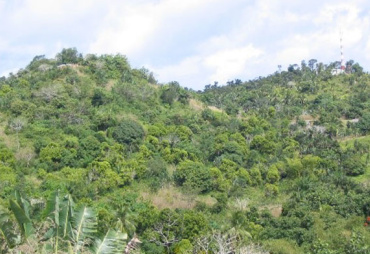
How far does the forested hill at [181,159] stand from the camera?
3344 cm

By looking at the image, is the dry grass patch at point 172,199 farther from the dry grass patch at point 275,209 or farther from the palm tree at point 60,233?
the palm tree at point 60,233

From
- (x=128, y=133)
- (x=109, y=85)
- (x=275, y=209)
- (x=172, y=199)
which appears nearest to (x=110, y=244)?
(x=172, y=199)

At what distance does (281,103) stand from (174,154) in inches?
1062

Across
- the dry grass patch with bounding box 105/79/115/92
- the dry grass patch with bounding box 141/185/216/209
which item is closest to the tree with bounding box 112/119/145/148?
the dry grass patch with bounding box 141/185/216/209

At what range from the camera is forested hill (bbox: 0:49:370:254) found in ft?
110

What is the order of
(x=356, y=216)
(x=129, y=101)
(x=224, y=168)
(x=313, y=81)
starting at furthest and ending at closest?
(x=313, y=81) < (x=129, y=101) < (x=224, y=168) < (x=356, y=216)

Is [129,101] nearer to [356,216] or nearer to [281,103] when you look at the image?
[281,103]

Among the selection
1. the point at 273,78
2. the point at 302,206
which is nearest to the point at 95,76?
the point at 302,206

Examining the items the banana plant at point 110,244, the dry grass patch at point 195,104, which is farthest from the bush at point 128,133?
the banana plant at point 110,244

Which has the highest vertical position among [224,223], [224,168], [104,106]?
[104,106]

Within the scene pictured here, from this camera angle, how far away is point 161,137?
164ft

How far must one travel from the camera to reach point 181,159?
47531 mm

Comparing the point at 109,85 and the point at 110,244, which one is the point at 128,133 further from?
the point at 110,244

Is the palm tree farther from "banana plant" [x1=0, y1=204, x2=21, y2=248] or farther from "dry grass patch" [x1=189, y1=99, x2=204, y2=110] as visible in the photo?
"dry grass patch" [x1=189, y1=99, x2=204, y2=110]
